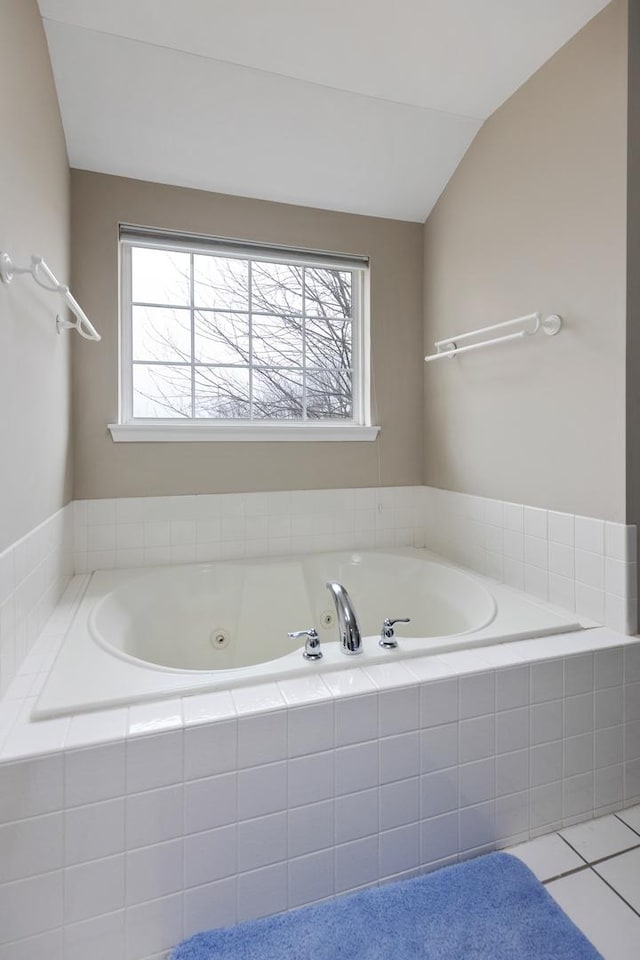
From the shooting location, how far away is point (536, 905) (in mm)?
1107

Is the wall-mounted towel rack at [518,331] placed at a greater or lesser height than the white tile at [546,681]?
greater

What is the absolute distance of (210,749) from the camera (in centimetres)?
103

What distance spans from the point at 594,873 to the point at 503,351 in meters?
1.69

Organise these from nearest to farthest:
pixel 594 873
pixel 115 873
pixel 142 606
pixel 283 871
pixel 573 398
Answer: pixel 115 873 → pixel 283 871 → pixel 594 873 → pixel 573 398 → pixel 142 606

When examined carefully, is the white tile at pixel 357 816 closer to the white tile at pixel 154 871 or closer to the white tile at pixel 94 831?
the white tile at pixel 154 871

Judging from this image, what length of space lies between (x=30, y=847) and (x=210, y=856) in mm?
357

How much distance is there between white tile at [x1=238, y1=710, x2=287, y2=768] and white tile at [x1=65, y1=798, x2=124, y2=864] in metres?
0.26

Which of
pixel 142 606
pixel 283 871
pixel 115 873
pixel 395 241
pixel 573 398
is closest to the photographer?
pixel 115 873

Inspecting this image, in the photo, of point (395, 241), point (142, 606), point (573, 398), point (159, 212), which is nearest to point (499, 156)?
point (395, 241)

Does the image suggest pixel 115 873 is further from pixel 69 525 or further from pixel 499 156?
pixel 499 156

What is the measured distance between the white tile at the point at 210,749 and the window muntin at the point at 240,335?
1552mm

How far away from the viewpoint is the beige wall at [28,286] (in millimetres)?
1166

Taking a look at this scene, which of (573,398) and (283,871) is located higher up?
(573,398)

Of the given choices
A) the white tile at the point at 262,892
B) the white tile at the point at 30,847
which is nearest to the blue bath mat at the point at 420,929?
the white tile at the point at 262,892
